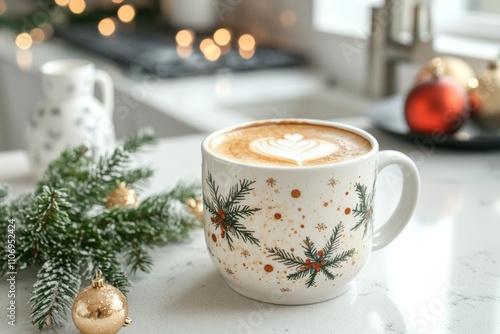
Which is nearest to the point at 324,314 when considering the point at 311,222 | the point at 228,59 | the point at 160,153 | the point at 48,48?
the point at 311,222

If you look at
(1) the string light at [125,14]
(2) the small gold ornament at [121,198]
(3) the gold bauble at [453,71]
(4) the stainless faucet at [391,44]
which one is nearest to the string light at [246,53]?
(4) the stainless faucet at [391,44]

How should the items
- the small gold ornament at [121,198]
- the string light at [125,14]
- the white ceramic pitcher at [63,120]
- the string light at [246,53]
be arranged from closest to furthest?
the small gold ornament at [121,198]
the white ceramic pitcher at [63,120]
the string light at [246,53]
the string light at [125,14]

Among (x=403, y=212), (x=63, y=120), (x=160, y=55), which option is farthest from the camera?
(x=160, y=55)

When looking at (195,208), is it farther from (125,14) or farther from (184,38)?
(125,14)

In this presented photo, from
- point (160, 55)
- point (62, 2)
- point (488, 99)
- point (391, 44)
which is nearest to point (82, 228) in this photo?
point (488, 99)

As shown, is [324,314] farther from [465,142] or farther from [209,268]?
→ [465,142]

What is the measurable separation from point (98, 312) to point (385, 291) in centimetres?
25

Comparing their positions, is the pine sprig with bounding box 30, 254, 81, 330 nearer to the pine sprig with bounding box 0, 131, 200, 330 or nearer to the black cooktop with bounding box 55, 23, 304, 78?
the pine sprig with bounding box 0, 131, 200, 330

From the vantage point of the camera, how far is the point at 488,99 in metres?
1.05

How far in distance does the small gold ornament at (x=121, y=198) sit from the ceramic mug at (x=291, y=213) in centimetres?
14

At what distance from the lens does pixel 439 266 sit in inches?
25.7

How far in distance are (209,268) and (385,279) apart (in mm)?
165

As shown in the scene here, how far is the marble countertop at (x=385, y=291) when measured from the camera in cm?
55

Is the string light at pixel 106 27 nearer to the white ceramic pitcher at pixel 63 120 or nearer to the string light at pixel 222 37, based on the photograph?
the string light at pixel 222 37
